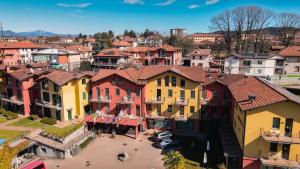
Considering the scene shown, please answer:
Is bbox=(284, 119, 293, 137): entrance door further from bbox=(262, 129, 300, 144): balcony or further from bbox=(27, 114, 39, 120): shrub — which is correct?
bbox=(27, 114, 39, 120): shrub

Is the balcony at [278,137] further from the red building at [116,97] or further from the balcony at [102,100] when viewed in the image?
the balcony at [102,100]

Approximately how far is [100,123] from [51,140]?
905 cm

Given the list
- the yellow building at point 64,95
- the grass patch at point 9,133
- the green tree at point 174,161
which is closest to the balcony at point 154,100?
the yellow building at point 64,95

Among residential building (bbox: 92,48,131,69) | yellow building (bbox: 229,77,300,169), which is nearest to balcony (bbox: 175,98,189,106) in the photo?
yellow building (bbox: 229,77,300,169)

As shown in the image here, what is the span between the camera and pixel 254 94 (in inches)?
1225

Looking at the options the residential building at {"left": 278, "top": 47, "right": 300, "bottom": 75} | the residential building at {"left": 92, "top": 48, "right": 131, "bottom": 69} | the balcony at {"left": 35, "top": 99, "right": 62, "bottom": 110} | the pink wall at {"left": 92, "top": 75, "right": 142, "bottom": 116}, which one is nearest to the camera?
the pink wall at {"left": 92, "top": 75, "right": 142, "bottom": 116}

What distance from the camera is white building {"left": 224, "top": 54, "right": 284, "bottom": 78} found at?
2719 inches

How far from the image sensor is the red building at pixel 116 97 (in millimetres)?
42969

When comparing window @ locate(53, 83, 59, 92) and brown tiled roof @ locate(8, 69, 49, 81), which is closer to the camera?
window @ locate(53, 83, 59, 92)

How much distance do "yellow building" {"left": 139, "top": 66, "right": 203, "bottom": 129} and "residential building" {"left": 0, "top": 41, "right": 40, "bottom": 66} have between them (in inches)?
2343

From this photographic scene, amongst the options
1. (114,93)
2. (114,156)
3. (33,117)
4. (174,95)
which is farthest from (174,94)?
(33,117)

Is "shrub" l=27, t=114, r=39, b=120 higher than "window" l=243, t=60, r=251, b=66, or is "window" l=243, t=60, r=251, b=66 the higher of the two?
"window" l=243, t=60, r=251, b=66

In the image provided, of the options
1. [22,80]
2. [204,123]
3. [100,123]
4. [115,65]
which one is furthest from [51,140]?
[115,65]

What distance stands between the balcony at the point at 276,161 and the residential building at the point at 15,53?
263 ft
